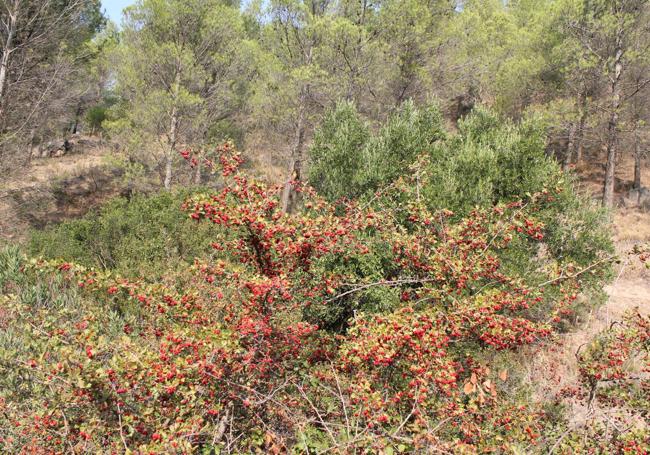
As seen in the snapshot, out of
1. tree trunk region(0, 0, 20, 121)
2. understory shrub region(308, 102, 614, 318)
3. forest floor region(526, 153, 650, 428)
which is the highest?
tree trunk region(0, 0, 20, 121)

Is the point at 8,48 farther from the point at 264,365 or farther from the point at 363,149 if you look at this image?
the point at 264,365

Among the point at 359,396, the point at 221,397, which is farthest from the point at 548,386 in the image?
the point at 221,397

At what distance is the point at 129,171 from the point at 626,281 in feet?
70.1

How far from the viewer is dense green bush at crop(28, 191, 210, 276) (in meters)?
10.2

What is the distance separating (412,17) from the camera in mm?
17297

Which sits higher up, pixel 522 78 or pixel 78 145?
pixel 522 78

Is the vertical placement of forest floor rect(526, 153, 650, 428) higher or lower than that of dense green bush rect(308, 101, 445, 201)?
lower

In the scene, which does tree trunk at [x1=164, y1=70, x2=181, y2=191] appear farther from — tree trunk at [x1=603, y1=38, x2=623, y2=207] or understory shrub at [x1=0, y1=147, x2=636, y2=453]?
tree trunk at [x1=603, y1=38, x2=623, y2=207]

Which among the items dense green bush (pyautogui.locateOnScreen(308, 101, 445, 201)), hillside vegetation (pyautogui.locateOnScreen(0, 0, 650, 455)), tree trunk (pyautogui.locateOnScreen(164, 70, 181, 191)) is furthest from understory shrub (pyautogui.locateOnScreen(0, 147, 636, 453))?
tree trunk (pyautogui.locateOnScreen(164, 70, 181, 191))

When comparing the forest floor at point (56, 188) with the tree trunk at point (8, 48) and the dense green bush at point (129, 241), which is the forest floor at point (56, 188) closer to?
the tree trunk at point (8, 48)

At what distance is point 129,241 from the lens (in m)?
10.9

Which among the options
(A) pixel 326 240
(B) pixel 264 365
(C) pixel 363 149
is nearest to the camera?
(B) pixel 264 365

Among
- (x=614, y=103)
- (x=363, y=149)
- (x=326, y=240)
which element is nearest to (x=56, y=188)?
(x=363, y=149)

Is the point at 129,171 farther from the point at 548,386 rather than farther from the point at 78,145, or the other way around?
the point at 548,386
